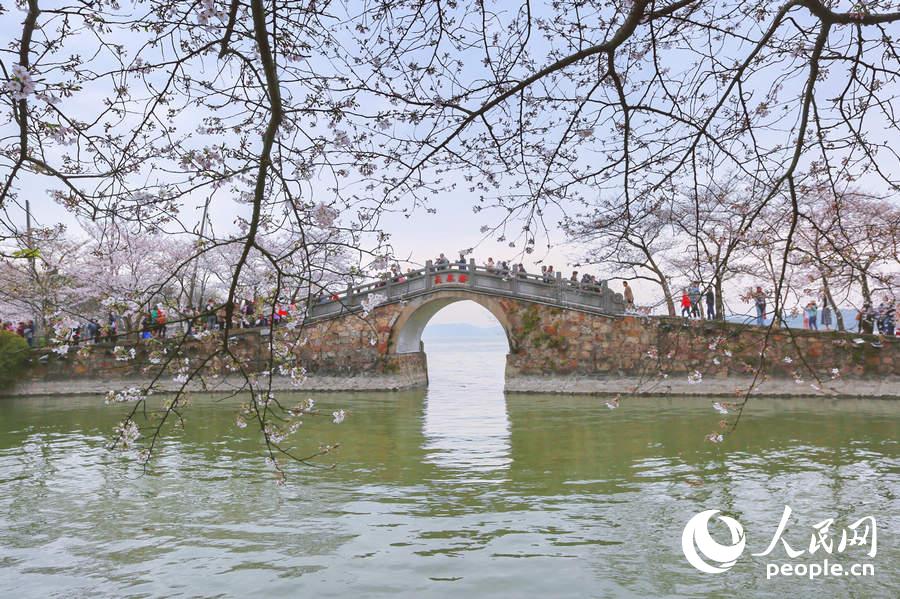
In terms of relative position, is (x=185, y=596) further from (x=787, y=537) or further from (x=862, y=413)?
(x=862, y=413)

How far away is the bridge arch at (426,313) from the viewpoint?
87.5 feet

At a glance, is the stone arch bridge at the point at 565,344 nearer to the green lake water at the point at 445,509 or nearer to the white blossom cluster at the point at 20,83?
the green lake water at the point at 445,509

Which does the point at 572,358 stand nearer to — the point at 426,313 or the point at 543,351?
the point at 543,351

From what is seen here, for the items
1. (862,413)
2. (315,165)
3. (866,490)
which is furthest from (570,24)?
(862,413)

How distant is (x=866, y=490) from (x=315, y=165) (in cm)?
837

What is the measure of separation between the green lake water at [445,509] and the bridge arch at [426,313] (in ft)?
33.1

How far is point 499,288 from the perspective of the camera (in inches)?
1040

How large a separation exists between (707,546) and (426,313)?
22.3m

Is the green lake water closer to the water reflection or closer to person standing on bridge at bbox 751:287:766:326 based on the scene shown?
the water reflection

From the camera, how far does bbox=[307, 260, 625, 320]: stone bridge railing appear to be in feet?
83.5

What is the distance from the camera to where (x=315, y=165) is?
4.93 metres

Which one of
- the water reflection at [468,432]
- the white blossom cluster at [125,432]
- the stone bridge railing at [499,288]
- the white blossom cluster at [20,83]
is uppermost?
the stone bridge railing at [499,288]

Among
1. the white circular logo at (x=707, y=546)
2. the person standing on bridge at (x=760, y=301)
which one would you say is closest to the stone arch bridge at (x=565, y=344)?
the white circular logo at (x=707, y=546)

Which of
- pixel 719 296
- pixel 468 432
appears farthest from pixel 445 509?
pixel 468 432
